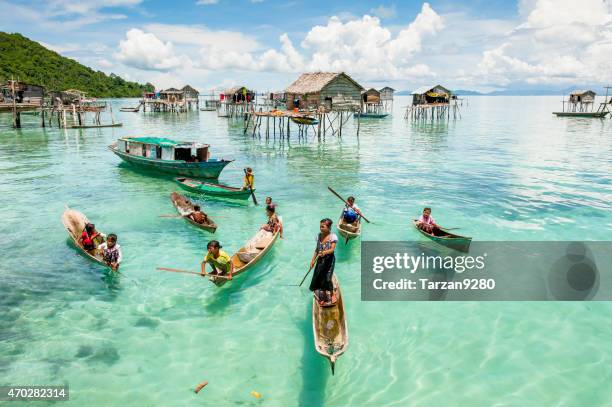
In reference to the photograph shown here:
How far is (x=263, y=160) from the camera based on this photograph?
105 ft

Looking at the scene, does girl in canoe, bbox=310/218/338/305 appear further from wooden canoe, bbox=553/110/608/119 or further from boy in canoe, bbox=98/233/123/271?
wooden canoe, bbox=553/110/608/119

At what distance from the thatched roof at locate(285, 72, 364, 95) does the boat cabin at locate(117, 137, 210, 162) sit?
21.6 meters

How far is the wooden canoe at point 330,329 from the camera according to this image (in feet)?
24.7

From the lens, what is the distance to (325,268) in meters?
9.04

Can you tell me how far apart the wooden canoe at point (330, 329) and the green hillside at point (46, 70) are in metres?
106

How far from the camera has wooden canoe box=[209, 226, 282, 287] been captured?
10811 mm

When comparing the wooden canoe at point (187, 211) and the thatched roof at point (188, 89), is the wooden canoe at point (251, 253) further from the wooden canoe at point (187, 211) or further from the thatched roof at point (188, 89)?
the thatched roof at point (188, 89)

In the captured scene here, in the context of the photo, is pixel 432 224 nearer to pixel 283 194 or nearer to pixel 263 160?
pixel 283 194

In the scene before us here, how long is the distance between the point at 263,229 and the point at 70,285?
6.09m

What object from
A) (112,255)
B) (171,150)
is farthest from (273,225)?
(171,150)

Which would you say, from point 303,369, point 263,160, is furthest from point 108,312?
point 263,160

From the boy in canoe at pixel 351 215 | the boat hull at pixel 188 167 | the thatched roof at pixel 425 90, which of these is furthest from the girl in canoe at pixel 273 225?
the thatched roof at pixel 425 90

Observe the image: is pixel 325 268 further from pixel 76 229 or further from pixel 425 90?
pixel 425 90

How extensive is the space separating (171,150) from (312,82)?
25635 mm
